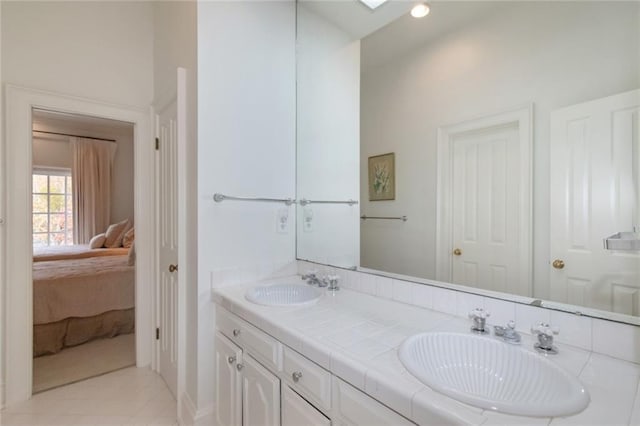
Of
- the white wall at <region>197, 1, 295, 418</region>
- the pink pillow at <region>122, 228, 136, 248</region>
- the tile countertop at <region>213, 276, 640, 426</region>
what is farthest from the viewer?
the pink pillow at <region>122, 228, 136, 248</region>

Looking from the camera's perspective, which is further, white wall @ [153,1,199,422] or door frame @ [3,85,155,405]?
door frame @ [3,85,155,405]

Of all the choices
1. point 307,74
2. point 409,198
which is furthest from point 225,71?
point 409,198

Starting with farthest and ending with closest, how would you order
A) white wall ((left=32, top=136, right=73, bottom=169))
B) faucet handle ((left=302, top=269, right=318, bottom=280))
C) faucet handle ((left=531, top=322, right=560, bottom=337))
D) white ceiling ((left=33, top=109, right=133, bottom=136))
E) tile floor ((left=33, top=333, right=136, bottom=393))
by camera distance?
white wall ((left=32, top=136, right=73, bottom=169)) < white ceiling ((left=33, top=109, right=133, bottom=136)) < tile floor ((left=33, top=333, right=136, bottom=393)) < faucet handle ((left=302, top=269, right=318, bottom=280)) < faucet handle ((left=531, top=322, right=560, bottom=337))

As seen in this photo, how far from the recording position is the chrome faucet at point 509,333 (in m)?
0.89

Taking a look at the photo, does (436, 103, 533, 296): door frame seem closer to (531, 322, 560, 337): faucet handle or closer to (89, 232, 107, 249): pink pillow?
(531, 322, 560, 337): faucet handle

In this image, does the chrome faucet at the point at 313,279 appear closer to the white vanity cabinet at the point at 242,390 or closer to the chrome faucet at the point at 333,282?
the chrome faucet at the point at 333,282

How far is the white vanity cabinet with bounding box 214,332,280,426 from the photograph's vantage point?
111cm

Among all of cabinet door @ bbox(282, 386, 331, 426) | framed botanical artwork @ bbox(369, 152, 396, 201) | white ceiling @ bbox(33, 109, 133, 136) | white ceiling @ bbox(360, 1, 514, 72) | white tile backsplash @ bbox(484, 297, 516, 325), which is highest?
white ceiling @ bbox(33, 109, 133, 136)

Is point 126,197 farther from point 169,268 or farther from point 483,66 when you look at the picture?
point 483,66

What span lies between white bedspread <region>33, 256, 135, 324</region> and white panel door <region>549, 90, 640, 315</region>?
3255 millimetres

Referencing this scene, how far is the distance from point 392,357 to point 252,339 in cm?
65

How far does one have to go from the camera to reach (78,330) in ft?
8.45

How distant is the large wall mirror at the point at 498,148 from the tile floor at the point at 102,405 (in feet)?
4.85

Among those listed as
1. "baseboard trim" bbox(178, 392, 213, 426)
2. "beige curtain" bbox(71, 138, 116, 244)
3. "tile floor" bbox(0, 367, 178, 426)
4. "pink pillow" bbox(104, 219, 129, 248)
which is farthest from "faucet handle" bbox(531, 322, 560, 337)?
"beige curtain" bbox(71, 138, 116, 244)
